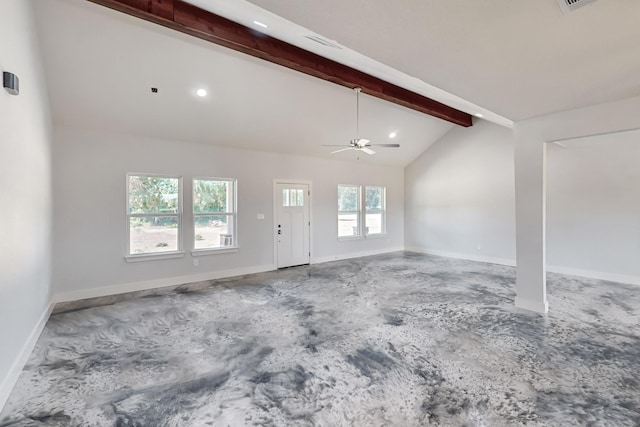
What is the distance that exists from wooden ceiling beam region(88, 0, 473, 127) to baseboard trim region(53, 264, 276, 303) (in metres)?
4.01

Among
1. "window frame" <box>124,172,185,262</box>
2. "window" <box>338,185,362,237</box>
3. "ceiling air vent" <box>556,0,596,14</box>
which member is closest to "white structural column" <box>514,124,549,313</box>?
"ceiling air vent" <box>556,0,596,14</box>

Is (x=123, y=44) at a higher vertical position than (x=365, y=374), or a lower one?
higher

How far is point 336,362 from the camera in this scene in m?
2.69

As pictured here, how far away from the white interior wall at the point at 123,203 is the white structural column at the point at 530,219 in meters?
4.28

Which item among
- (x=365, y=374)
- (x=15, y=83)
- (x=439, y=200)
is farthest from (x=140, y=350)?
(x=439, y=200)

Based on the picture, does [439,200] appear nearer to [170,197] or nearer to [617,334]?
[617,334]

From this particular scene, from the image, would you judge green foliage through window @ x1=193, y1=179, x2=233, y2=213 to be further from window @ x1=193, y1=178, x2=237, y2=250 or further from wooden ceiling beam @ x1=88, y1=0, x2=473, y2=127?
wooden ceiling beam @ x1=88, y1=0, x2=473, y2=127

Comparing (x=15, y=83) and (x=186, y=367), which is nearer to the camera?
(x=15, y=83)

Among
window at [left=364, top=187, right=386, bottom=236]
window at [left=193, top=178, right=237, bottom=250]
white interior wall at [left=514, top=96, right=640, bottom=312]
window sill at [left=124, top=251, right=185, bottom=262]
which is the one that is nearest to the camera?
white interior wall at [left=514, top=96, right=640, bottom=312]

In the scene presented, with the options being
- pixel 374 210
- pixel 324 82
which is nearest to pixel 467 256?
pixel 374 210

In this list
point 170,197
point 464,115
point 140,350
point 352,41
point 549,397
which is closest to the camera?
point 352,41

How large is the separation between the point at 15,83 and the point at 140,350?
257cm

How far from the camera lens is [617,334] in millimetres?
3215

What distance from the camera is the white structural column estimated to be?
3.79 m
